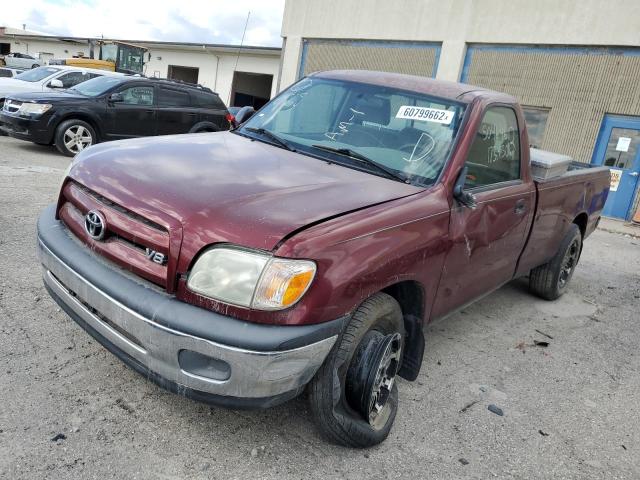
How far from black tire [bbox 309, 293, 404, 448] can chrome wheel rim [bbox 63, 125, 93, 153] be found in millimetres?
8856

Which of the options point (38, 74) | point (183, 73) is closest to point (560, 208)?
point (38, 74)

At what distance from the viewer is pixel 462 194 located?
2.97 metres

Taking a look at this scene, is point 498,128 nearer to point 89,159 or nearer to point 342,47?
point 89,159

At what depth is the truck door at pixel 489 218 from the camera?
3086 mm

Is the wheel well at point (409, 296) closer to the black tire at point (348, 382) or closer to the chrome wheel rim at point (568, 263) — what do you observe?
the black tire at point (348, 382)

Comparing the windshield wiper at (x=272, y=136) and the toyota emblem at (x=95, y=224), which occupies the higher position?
the windshield wiper at (x=272, y=136)

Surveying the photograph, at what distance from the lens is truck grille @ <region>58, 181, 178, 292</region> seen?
222 cm

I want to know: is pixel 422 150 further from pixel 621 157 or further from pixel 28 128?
pixel 621 157

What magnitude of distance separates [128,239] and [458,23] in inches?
526

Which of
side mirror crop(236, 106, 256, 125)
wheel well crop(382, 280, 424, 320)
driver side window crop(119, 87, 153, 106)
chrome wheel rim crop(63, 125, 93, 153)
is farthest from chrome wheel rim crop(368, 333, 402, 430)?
driver side window crop(119, 87, 153, 106)

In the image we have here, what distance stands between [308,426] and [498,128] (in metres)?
2.30

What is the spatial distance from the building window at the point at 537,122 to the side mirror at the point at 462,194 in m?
10.7

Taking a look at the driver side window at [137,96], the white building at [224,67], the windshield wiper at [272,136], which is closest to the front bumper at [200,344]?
the windshield wiper at [272,136]

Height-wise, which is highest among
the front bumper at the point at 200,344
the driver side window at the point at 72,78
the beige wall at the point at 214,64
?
the beige wall at the point at 214,64
